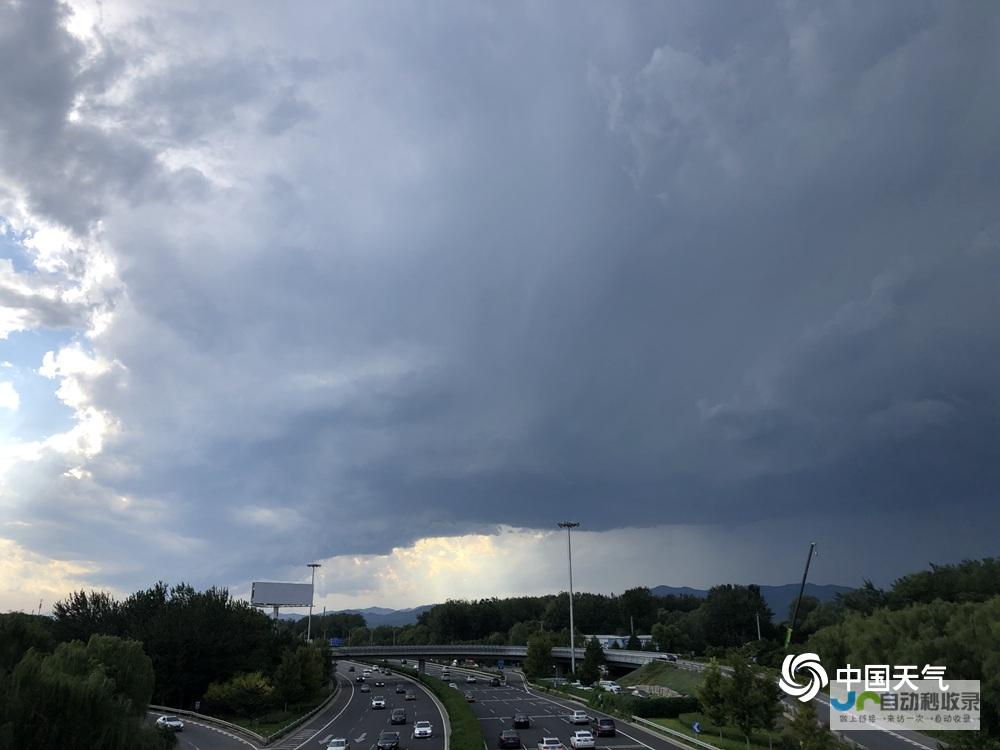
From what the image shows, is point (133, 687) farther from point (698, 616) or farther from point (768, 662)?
point (698, 616)

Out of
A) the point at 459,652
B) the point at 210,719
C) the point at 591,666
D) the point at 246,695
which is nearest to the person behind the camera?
the point at 210,719

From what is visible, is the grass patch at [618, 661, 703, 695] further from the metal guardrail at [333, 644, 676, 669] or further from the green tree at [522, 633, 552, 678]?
the green tree at [522, 633, 552, 678]

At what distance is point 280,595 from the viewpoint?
184 m

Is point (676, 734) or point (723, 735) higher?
point (676, 734)

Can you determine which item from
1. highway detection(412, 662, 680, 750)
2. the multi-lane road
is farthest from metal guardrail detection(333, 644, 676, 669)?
the multi-lane road

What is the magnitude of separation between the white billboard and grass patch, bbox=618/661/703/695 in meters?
94.3

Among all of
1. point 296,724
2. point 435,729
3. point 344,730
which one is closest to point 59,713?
point 435,729

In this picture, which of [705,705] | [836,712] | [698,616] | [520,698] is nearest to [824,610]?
[698,616]

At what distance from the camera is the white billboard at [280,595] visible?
180000mm

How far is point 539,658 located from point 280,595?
241 feet

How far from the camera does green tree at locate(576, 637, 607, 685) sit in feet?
403

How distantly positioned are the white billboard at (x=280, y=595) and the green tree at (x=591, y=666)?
87281mm

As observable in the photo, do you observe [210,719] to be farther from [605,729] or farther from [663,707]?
[663,707]

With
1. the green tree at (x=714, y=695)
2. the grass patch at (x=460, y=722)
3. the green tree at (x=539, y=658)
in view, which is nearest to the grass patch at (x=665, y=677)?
the green tree at (x=539, y=658)
